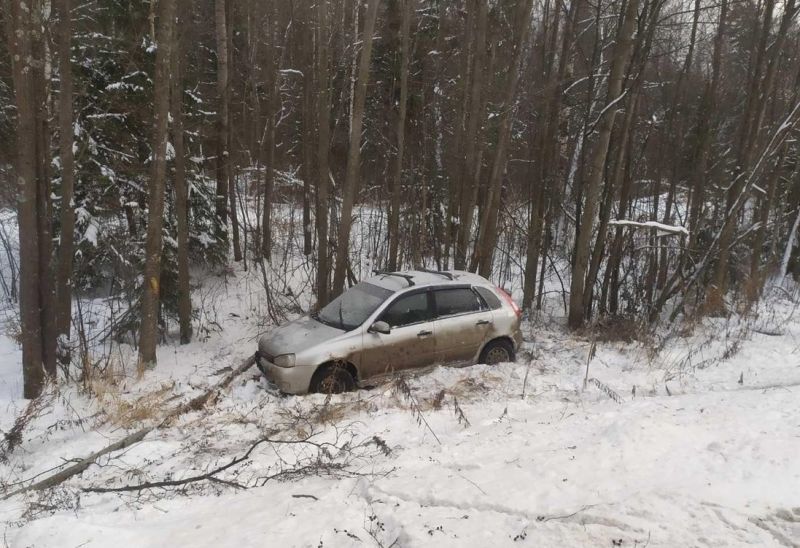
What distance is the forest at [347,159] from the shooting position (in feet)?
27.5

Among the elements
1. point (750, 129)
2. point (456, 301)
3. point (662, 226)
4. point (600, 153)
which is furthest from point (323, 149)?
point (750, 129)

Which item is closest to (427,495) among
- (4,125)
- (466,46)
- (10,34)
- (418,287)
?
(418,287)

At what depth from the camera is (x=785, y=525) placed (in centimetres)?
337

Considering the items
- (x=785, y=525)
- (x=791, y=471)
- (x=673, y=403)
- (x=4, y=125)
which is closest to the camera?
(x=785, y=525)

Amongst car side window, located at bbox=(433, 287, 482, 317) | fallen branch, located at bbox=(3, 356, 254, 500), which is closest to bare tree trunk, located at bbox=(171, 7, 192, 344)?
fallen branch, located at bbox=(3, 356, 254, 500)

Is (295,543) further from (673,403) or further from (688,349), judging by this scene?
(688,349)

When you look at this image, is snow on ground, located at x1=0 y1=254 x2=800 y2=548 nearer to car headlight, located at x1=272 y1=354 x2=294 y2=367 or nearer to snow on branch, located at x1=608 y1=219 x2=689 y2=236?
car headlight, located at x1=272 y1=354 x2=294 y2=367

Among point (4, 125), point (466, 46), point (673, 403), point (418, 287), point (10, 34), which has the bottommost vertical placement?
point (673, 403)

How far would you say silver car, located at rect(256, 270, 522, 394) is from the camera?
722 cm

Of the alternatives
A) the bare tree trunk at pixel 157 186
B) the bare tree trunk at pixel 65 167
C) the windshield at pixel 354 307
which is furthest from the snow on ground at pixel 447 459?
the bare tree trunk at pixel 65 167

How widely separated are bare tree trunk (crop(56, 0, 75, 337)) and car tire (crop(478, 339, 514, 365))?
703 centimetres

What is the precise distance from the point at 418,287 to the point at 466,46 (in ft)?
25.2

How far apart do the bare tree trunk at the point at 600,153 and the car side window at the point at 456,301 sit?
4.10 meters

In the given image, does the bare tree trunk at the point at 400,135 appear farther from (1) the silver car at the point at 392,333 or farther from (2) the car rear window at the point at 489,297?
(2) the car rear window at the point at 489,297
